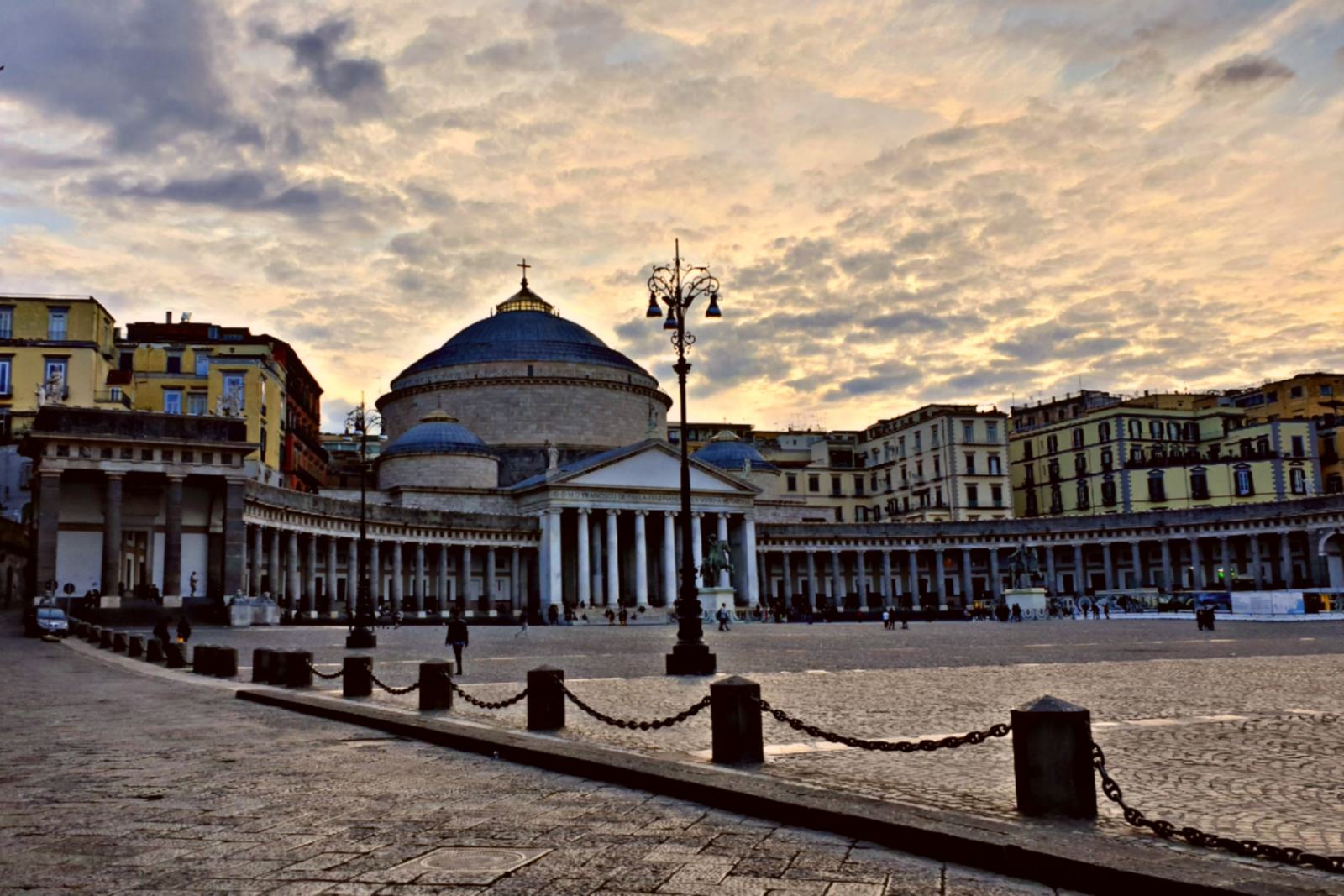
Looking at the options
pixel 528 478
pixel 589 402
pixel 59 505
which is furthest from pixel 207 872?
pixel 589 402

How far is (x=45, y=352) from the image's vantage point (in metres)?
61.4

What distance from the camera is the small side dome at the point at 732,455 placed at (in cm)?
9881

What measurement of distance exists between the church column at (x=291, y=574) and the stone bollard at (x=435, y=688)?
46.7 metres

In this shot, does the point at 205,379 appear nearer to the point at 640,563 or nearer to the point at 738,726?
the point at 640,563

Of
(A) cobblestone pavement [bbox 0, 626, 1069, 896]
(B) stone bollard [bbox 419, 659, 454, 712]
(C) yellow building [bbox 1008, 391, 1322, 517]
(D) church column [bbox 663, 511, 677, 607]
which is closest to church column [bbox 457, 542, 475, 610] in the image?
(D) church column [bbox 663, 511, 677, 607]

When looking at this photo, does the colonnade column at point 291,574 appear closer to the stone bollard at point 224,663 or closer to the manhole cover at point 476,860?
the stone bollard at point 224,663

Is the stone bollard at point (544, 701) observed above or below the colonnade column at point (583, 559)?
below

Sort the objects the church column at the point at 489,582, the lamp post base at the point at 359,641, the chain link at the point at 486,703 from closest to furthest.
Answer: the chain link at the point at 486,703 < the lamp post base at the point at 359,641 < the church column at the point at 489,582

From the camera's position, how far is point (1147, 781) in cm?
940

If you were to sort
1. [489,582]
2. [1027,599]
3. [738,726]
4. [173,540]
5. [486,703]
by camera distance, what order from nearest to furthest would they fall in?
[738,726], [486,703], [173,540], [1027,599], [489,582]

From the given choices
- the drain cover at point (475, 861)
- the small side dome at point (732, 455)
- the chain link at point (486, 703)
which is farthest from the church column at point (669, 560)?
the drain cover at point (475, 861)

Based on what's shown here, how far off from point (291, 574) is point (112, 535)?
45.6 feet

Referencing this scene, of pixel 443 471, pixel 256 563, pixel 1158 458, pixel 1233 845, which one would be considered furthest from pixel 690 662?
pixel 1158 458

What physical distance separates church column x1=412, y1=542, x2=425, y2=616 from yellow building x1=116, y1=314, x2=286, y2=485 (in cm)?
1010
